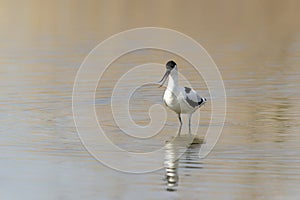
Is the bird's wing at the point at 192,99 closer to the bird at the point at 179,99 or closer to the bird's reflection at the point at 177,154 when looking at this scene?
the bird at the point at 179,99

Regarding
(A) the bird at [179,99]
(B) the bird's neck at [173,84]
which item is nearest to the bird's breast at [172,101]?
(A) the bird at [179,99]

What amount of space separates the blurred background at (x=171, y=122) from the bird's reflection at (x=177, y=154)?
0.12 feet

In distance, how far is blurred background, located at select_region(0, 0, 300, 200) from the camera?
8.90 m

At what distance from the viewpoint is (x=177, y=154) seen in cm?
1052

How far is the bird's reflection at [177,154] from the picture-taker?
9.19 meters

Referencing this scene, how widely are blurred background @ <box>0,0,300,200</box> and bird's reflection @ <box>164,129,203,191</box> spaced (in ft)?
0.12

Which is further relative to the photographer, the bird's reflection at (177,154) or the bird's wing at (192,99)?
the bird's wing at (192,99)

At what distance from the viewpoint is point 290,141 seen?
434 inches

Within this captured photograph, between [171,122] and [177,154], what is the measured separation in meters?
2.27

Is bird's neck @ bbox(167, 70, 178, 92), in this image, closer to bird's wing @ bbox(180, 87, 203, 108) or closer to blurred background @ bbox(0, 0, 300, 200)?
bird's wing @ bbox(180, 87, 203, 108)

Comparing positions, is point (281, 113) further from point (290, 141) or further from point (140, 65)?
point (140, 65)

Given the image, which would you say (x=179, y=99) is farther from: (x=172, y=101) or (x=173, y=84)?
(x=173, y=84)

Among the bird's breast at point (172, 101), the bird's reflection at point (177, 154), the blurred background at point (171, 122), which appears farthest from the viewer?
the bird's breast at point (172, 101)

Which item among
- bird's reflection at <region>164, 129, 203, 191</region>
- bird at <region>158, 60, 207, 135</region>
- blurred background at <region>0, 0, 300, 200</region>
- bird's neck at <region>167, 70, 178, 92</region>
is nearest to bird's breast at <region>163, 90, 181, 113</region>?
bird at <region>158, 60, 207, 135</region>
